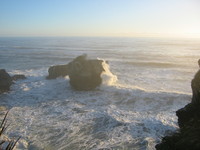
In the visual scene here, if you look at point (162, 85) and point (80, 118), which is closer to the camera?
point (80, 118)

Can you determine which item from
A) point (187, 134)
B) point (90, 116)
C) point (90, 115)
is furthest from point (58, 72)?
point (187, 134)

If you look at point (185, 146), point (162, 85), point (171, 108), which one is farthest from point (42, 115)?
point (162, 85)

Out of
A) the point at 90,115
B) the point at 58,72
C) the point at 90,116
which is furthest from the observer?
the point at 58,72

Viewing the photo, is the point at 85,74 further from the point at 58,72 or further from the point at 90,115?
the point at 90,115

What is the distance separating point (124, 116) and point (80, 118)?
8.92 ft

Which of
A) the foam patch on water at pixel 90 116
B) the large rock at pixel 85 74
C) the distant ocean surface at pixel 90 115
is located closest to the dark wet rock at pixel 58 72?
the distant ocean surface at pixel 90 115

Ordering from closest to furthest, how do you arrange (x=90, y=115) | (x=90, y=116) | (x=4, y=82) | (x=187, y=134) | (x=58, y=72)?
(x=187, y=134)
(x=90, y=116)
(x=90, y=115)
(x=4, y=82)
(x=58, y=72)

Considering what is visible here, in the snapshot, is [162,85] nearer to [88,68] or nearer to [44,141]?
[88,68]

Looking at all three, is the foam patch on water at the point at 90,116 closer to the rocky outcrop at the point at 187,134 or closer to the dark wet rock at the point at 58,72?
the rocky outcrop at the point at 187,134

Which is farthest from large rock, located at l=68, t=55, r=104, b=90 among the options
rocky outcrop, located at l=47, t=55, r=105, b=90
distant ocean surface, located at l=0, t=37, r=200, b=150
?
distant ocean surface, located at l=0, t=37, r=200, b=150

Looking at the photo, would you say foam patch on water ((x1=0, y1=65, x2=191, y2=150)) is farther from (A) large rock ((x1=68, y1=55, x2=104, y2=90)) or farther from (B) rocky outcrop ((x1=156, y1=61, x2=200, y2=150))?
(B) rocky outcrop ((x1=156, y1=61, x2=200, y2=150))

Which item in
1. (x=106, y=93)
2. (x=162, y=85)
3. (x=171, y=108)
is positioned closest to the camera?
(x=171, y=108)

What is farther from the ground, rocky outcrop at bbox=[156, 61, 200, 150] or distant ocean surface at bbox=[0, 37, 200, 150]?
rocky outcrop at bbox=[156, 61, 200, 150]

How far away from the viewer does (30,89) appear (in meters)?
22.0
